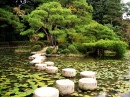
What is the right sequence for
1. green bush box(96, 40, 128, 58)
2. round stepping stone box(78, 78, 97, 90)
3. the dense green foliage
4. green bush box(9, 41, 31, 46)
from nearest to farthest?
round stepping stone box(78, 78, 97, 90) → green bush box(96, 40, 128, 58) → the dense green foliage → green bush box(9, 41, 31, 46)

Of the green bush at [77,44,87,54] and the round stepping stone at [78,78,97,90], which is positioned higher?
the green bush at [77,44,87,54]

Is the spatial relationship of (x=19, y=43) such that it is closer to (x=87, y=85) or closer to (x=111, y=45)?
(x=111, y=45)

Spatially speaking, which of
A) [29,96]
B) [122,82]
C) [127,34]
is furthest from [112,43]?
[127,34]

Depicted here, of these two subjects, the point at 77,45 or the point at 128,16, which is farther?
the point at 128,16

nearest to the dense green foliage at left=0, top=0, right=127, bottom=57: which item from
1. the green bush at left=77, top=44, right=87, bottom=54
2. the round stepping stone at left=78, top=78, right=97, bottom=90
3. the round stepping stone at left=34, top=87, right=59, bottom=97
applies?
the green bush at left=77, top=44, right=87, bottom=54

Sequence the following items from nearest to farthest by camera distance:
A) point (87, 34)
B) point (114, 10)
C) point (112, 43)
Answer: point (112, 43) < point (87, 34) < point (114, 10)

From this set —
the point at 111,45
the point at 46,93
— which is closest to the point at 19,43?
the point at 111,45

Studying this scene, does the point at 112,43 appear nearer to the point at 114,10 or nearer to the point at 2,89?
the point at 2,89

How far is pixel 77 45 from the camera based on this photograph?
627 inches

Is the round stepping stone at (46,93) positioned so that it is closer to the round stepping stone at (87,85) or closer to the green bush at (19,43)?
the round stepping stone at (87,85)

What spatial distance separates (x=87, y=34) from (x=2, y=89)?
10.7 m

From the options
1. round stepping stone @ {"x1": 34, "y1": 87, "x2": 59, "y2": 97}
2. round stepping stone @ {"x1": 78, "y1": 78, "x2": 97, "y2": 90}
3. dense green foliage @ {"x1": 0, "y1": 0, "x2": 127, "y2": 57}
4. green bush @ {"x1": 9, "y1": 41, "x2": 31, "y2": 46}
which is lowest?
round stepping stone @ {"x1": 78, "y1": 78, "x2": 97, "y2": 90}

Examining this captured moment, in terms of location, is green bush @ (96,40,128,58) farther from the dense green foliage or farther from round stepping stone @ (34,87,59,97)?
round stepping stone @ (34,87,59,97)

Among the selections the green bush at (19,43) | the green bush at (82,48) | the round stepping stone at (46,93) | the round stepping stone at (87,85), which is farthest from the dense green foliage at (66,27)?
the round stepping stone at (46,93)
